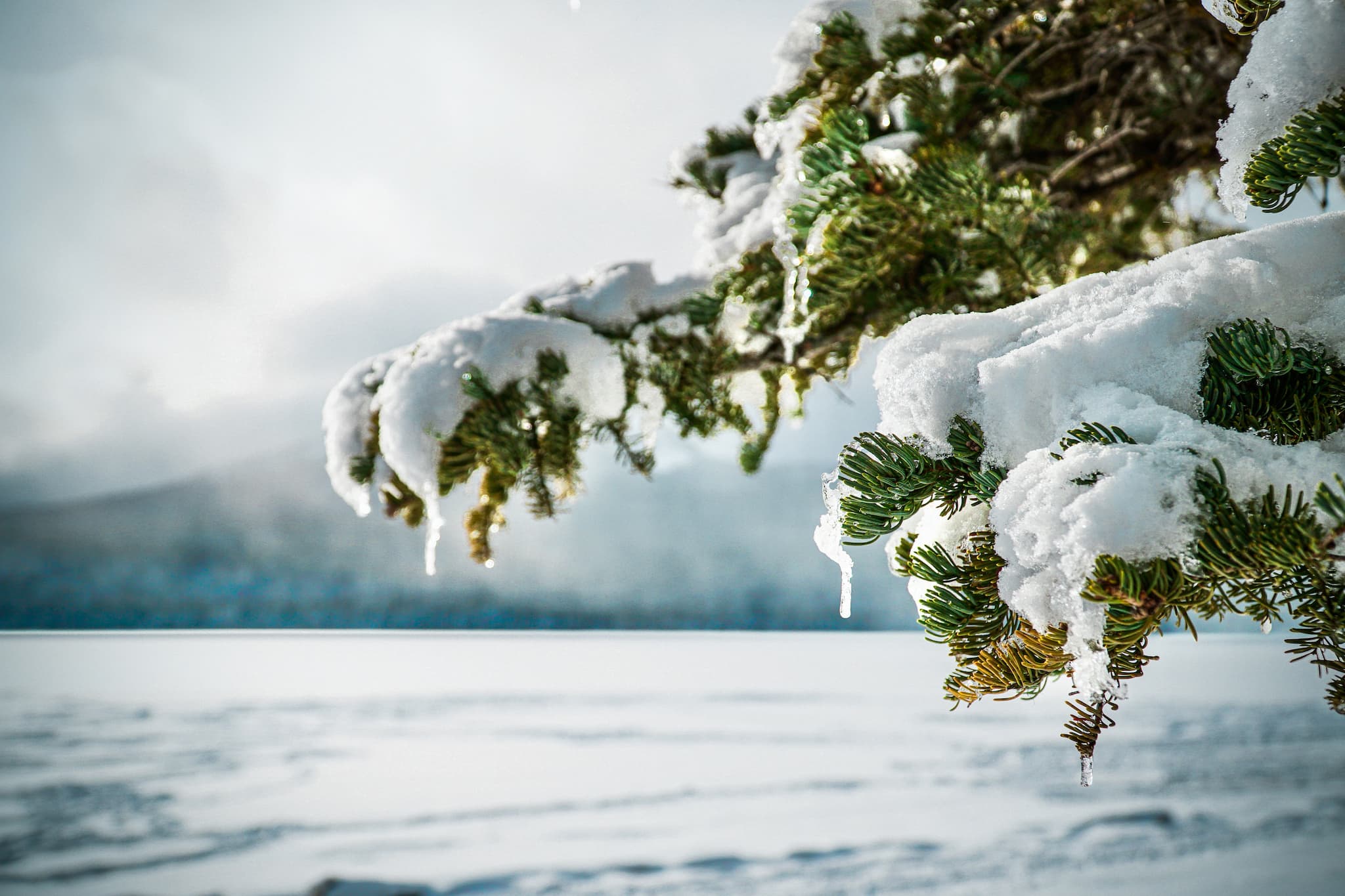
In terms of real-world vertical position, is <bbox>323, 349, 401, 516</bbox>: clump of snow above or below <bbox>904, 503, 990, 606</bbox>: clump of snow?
above

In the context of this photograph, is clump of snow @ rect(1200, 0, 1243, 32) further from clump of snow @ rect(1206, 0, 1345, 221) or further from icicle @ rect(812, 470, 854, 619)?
icicle @ rect(812, 470, 854, 619)

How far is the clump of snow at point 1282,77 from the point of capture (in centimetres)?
60

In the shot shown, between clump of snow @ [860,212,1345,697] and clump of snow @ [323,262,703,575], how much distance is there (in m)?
0.98

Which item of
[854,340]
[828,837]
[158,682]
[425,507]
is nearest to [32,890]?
[828,837]

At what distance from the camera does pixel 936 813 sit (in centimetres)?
1102

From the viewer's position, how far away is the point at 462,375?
1455 mm

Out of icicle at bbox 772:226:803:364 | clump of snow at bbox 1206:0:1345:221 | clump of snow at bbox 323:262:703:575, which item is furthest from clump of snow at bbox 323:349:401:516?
clump of snow at bbox 1206:0:1345:221

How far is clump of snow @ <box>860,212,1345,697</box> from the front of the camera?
0.47 m

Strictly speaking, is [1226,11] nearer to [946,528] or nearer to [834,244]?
[946,528]

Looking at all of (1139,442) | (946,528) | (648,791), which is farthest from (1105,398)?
(648,791)

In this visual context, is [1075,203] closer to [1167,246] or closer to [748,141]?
[1167,246]

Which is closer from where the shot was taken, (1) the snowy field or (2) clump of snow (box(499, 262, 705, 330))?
(2) clump of snow (box(499, 262, 705, 330))

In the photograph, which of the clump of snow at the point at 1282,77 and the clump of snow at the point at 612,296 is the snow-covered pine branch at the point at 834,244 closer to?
the clump of snow at the point at 612,296

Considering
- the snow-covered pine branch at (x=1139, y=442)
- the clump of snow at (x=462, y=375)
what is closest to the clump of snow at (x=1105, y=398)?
the snow-covered pine branch at (x=1139, y=442)
